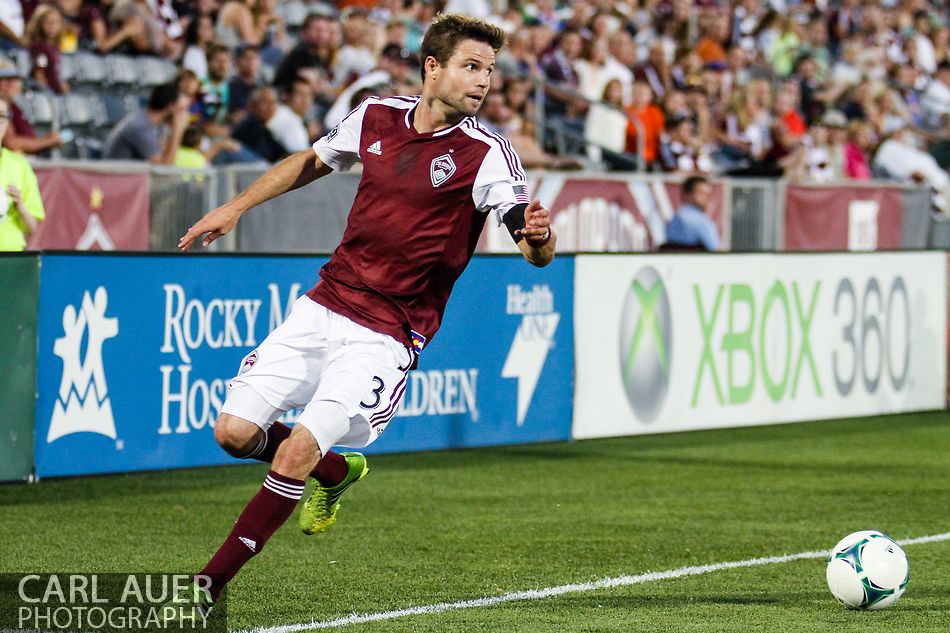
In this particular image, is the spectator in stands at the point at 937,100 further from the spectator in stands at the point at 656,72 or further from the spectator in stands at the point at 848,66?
the spectator in stands at the point at 656,72

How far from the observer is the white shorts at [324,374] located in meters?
6.04

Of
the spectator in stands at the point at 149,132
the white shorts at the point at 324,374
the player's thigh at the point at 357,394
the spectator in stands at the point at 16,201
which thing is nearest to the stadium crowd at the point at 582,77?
the spectator in stands at the point at 149,132

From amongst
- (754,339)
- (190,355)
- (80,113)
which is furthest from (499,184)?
(80,113)

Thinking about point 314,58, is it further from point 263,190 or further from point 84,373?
point 263,190

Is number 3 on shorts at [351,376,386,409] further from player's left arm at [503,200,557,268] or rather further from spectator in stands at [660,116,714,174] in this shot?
spectator in stands at [660,116,714,174]

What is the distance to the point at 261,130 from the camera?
50.2 feet

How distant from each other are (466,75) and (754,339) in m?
7.61

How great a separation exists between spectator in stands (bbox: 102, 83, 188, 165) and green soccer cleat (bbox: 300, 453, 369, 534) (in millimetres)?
7925

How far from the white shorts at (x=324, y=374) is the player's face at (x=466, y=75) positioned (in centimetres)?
90

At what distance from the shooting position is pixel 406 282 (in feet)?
20.5

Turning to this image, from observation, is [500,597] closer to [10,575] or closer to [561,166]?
[10,575]

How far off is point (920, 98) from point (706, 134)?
6600 millimetres

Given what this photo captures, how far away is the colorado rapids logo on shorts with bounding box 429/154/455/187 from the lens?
6230 millimetres

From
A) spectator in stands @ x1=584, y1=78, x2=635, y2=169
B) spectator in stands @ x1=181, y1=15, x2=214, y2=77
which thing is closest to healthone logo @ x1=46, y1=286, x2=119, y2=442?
spectator in stands @ x1=181, y1=15, x2=214, y2=77
